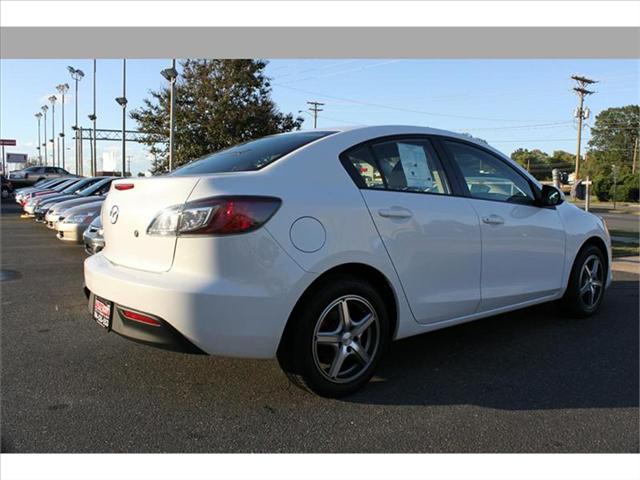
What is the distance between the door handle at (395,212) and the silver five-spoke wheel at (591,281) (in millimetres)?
2455

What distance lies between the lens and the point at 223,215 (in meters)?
2.76

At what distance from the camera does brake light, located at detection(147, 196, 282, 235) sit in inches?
109

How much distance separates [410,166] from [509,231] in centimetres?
104

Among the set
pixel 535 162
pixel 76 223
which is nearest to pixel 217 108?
pixel 76 223

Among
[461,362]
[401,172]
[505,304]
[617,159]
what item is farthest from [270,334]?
[617,159]

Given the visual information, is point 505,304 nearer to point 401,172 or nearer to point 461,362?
point 461,362

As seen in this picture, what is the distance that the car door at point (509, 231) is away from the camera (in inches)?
155

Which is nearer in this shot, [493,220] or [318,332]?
[318,332]

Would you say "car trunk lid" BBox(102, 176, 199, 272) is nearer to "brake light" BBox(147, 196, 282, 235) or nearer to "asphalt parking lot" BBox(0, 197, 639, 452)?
"brake light" BBox(147, 196, 282, 235)

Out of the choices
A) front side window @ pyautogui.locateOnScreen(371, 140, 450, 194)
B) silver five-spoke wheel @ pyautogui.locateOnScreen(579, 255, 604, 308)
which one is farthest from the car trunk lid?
silver five-spoke wheel @ pyautogui.locateOnScreen(579, 255, 604, 308)

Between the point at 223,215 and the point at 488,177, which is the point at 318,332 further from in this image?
the point at 488,177

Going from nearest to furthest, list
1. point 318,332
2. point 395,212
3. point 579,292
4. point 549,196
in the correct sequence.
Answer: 1. point 318,332
2. point 395,212
3. point 549,196
4. point 579,292

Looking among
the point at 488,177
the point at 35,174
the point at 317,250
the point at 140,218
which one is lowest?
the point at 317,250

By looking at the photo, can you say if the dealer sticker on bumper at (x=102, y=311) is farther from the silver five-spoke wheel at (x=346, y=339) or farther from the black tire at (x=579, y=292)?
the black tire at (x=579, y=292)
